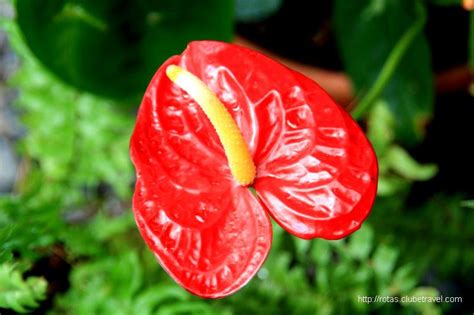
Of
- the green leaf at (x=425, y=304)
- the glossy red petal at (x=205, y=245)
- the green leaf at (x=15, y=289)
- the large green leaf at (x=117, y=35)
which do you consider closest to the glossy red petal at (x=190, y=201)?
the glossy red petal at (x=205, y=245)

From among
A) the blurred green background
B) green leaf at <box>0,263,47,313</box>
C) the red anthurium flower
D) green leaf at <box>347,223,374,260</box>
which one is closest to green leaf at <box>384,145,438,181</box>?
the blurred green background

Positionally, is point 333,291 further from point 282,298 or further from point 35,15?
point 35,15

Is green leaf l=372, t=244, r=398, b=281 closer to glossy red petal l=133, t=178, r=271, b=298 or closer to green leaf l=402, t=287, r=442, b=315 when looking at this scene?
green leaf l=402, t=287, r=442, b=315

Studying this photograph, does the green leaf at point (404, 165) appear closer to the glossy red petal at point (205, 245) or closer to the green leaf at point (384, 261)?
the green leaf at point (384, 261)

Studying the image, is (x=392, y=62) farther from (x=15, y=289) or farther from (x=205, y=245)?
(x=15, y=289)

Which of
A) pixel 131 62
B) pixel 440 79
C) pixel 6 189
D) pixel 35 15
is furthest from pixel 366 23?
pixel 6 189

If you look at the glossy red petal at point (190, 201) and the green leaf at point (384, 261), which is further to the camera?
the green leaf at point (384, 261)

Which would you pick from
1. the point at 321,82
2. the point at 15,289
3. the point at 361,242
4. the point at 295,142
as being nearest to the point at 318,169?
the point at 295,142
